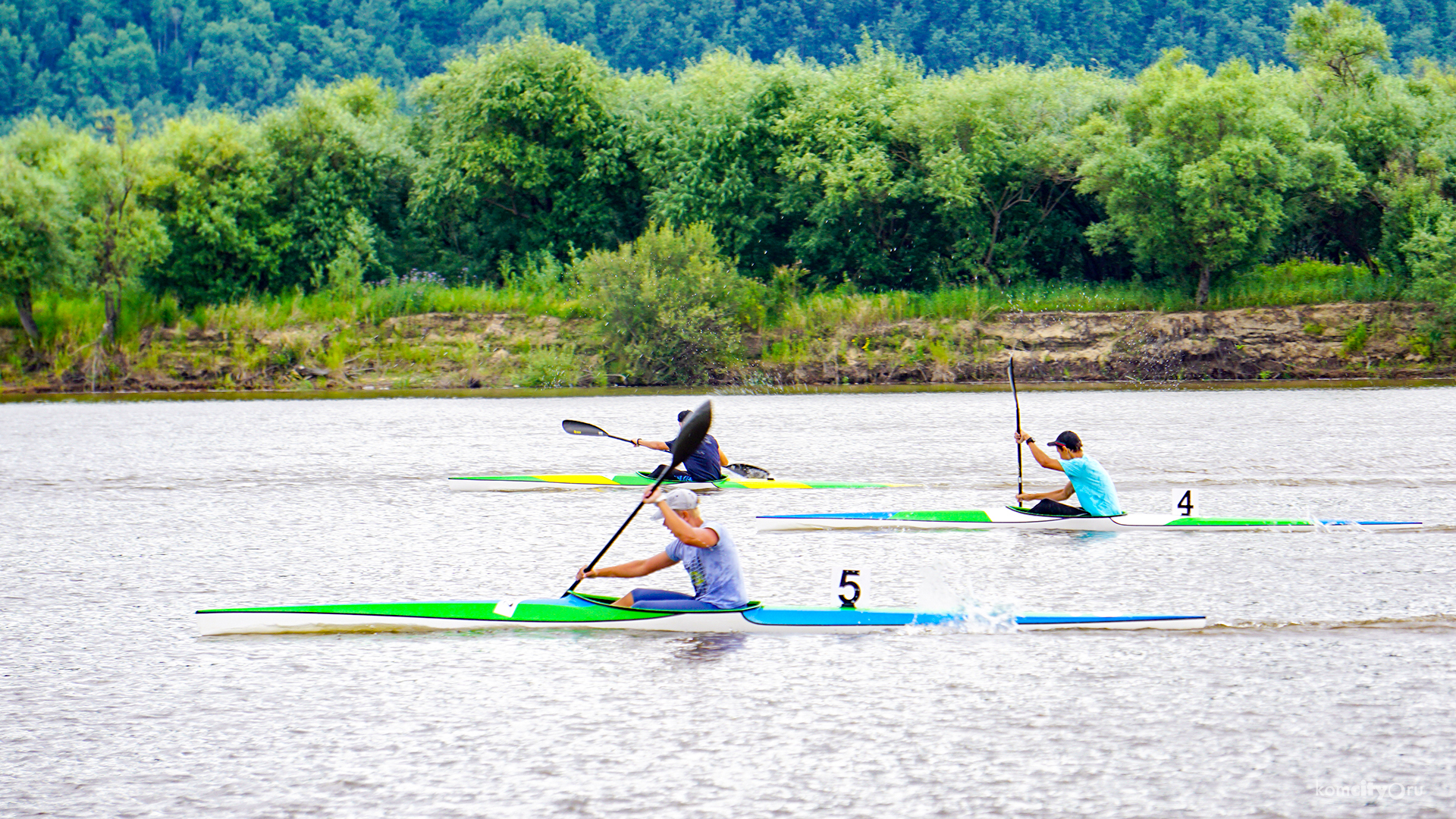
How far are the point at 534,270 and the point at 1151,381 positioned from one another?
2857 cm

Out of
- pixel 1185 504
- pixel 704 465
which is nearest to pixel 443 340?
pixel 704 465

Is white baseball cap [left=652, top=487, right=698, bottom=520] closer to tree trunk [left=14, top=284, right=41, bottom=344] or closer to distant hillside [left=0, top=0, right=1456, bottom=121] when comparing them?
tree trunk [left=14, top=284, right=41, bottom=344]

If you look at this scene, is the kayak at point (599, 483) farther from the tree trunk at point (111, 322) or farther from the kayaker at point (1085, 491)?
the tree trunk at point (111, 322)

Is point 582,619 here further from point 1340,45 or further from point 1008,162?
point 1340,45

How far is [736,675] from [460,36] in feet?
434

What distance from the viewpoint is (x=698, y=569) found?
41.2 feet

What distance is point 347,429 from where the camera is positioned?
1610 inches

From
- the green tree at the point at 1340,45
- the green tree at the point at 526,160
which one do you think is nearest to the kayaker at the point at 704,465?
the green tree at the point at 526,160

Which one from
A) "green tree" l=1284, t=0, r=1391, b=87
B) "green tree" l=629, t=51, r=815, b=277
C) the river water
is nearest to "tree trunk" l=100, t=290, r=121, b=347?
"green tree" l=629, t=51, r=815, b=277

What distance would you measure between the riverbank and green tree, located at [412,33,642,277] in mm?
9031

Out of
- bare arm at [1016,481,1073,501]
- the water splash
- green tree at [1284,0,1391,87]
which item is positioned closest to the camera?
the water splash

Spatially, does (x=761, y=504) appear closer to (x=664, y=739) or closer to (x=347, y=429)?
(x=664, y=739)

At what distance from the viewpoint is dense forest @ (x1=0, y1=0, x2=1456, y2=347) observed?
58500 mm

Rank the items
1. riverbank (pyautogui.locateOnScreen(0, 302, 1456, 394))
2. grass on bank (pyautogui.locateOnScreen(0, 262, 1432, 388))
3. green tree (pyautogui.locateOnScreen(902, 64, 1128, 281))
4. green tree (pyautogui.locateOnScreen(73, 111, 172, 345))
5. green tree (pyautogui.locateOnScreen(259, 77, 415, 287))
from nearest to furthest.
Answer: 1. riverbank (pyautogui.locateOnScreen(0, 302, 1456, 394))
2. grass on bank (pyautogui.locateOnScreen(0, 262, 1432, 388))
3. green tree (pyautogui.locateOnScreen(73, 111, 172, 345))
4. green tree (pyautogui.locateOnScreen(902, 64, 1128, 281))
5. green tree (pyautogui.locateOnScreen(259, 77, 415, 287))
